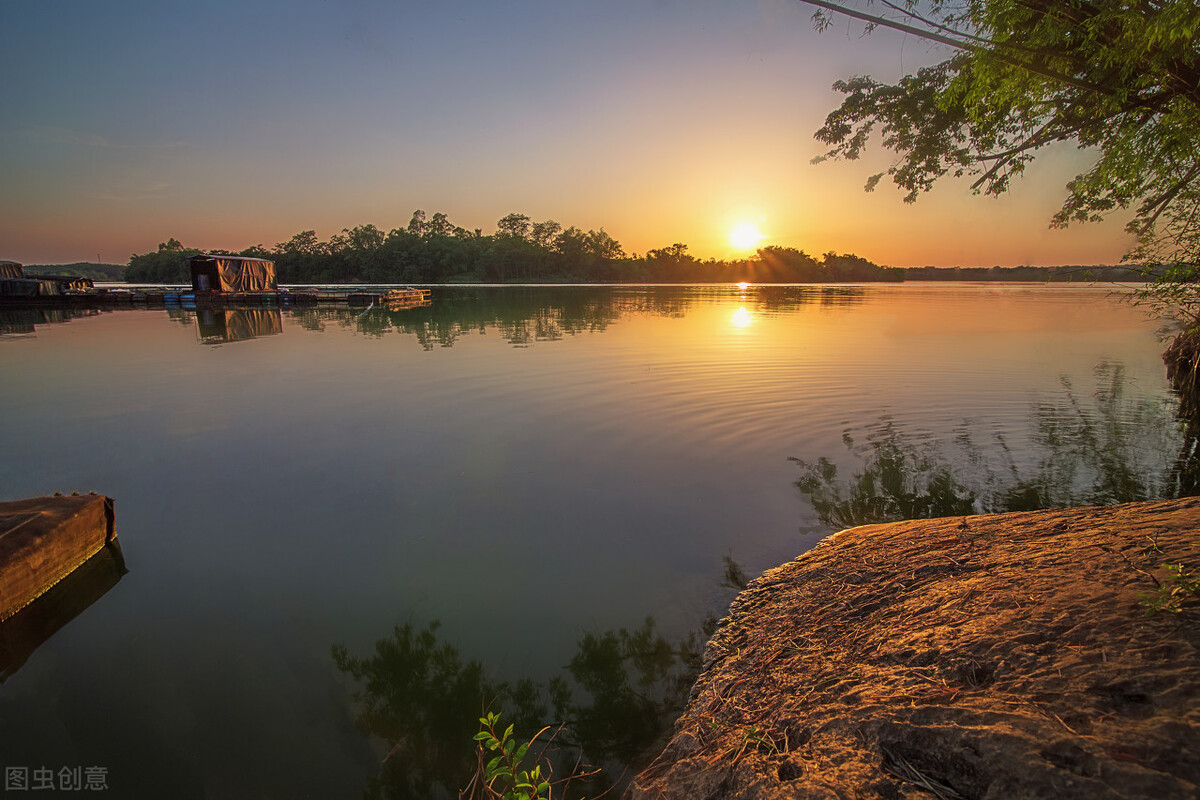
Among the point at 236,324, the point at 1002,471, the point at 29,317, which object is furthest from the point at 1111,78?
the point at 29,317

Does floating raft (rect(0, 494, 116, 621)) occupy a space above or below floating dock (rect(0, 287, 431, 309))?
below

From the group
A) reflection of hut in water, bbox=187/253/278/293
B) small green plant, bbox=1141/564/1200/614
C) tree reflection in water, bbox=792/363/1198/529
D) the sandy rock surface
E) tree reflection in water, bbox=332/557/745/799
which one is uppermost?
reflection of hut in water, bbox=187/253/278/293

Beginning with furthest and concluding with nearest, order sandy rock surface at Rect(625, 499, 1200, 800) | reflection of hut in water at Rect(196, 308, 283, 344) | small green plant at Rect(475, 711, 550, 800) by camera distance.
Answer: reflection of hut in water at Rect(196, 308, 283, 344)
small green plant at Rect(475, 711, 550, 800)
sandy rock surface at Rect(625, 499, 1200, 800)

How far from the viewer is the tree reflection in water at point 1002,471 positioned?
713 centimetres

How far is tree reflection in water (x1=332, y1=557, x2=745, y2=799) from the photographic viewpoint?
3518 mm

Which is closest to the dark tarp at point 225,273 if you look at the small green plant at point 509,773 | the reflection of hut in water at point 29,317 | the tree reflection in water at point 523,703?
the reflection of hut in water at point 29,317

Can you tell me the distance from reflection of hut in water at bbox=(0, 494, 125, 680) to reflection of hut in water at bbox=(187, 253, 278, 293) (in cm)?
4755

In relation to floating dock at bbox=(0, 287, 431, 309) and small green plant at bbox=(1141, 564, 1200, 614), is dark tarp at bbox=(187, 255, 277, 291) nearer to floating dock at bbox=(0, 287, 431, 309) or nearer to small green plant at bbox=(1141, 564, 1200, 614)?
floating dock at bbox=(0, 287, 431, 309)

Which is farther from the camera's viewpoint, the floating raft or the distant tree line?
the distant tree line

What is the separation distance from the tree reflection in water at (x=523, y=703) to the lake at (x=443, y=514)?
0.02 metres

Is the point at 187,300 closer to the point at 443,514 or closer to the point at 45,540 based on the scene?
the point at 45,540

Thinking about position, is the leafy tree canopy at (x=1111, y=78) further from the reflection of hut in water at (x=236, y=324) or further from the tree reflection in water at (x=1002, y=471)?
the reflection of hut in water at (x=236, y=324)

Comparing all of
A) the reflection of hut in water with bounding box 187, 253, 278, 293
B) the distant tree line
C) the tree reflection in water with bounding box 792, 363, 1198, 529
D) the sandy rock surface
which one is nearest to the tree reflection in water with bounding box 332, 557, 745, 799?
the sandy rock surface

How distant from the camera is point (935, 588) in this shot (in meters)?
3.89
